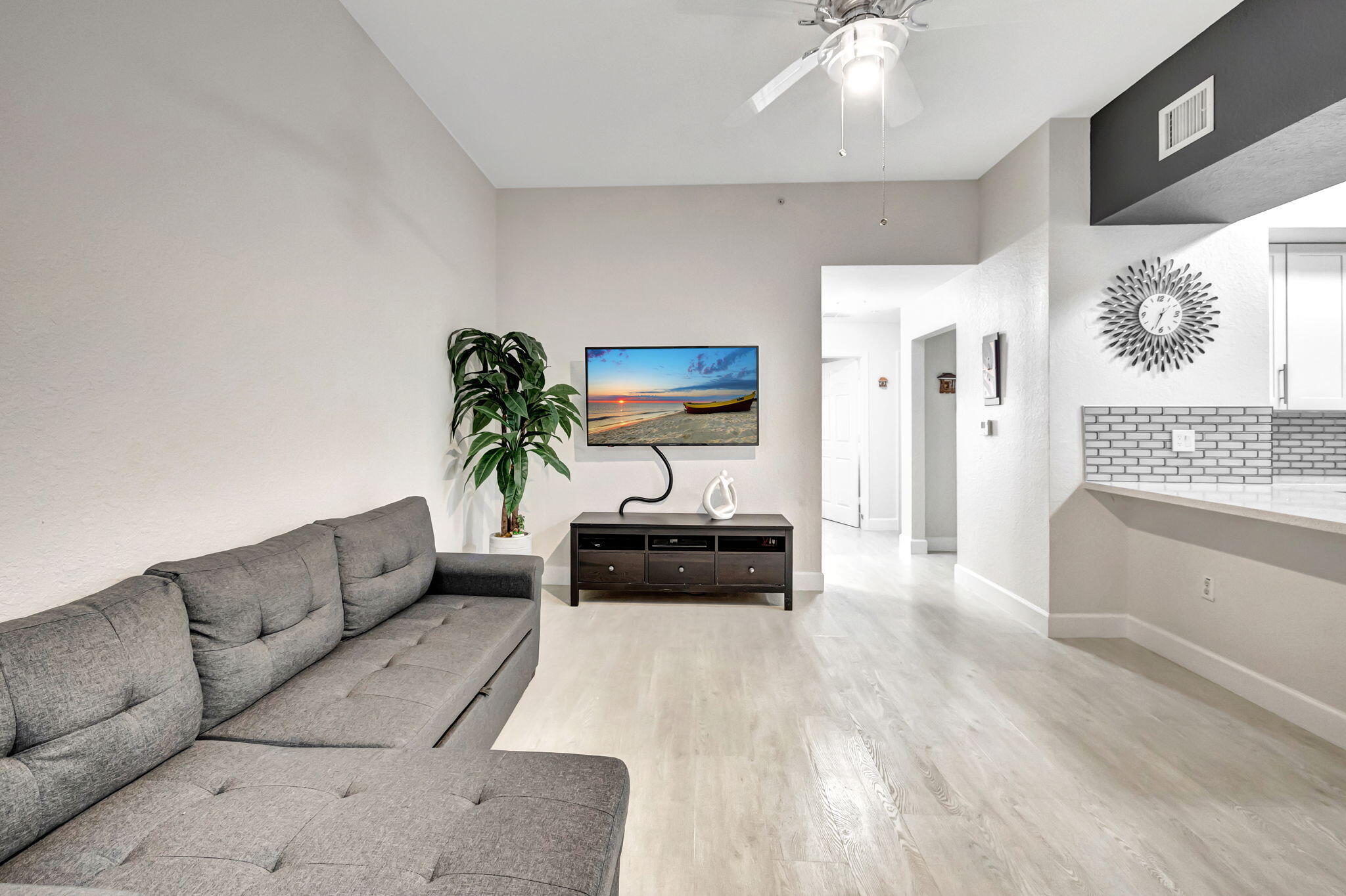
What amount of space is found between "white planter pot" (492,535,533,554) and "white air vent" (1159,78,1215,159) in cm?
380

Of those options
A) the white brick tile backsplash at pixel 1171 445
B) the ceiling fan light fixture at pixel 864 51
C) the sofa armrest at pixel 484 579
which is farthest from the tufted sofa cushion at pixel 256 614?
the white brick tile backsplash at pixel 1171 445

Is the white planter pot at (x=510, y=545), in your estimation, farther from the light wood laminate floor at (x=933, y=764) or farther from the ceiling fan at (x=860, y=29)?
the ceiling fan at (x=860, y=29)

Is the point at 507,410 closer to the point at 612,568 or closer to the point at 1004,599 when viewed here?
the point at 612,568

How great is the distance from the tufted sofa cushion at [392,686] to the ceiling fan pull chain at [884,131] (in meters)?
2.44

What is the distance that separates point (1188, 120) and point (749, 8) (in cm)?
203

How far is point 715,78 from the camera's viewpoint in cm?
309

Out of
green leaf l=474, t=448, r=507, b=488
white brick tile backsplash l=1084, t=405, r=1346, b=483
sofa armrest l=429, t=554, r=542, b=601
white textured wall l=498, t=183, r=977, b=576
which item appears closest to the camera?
sofa armrest l=429, t=554, r=542, b=601

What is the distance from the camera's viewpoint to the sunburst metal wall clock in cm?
334

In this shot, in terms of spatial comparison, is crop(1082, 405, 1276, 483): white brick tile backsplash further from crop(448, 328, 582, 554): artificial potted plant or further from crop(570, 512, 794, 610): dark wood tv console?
crop(448, 328, 582, 554): artificial potted plant

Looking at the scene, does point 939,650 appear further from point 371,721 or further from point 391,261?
point 391,261

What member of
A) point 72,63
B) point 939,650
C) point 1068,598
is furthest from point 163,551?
point 1068,598

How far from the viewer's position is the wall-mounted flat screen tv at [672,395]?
446cm

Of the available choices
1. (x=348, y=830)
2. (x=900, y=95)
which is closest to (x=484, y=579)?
(x=348, y=830)

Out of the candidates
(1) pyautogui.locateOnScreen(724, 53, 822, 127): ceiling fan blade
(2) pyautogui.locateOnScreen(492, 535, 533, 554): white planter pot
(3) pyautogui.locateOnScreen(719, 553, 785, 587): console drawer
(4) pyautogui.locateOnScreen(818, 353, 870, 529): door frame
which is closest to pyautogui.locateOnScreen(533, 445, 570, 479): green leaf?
(2) pyautogui.locateOnScreen(492, 535, 533, 554): white planter pot
